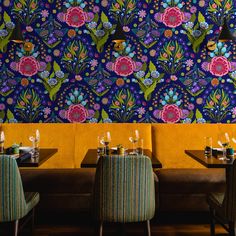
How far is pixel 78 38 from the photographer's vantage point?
4.88 meters

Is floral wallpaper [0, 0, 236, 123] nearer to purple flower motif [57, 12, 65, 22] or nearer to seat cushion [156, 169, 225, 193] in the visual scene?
purple flower motif [57, 12, 65, 22]

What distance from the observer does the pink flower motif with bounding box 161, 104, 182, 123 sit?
16.1 feet

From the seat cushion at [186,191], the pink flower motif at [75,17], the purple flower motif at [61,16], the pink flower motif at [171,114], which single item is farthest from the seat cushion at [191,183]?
the purple flower motif at [61,16]

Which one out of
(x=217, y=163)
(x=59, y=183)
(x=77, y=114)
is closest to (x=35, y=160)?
(x=59, y=183)

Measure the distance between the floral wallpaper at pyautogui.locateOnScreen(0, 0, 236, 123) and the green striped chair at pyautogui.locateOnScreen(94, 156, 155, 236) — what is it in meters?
2.24

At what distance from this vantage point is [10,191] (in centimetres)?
272

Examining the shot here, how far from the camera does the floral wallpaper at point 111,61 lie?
16.0 ft

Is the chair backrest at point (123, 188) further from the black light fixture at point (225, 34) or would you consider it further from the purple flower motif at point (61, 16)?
the purple flower motif at point (61, 16)

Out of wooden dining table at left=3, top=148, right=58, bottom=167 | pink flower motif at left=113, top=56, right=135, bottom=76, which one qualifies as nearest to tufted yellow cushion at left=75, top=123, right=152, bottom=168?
pink flower motif at left=113, top=56, right=135, bottom=76

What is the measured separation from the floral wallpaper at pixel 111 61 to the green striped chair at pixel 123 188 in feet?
7.34

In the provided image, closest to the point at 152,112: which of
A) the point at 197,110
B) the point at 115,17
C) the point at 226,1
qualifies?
the point at 197,110

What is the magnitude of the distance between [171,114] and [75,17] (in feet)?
5.36

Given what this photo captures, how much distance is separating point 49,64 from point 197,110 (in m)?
1.86

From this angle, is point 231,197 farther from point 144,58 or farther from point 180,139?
point 144,58
